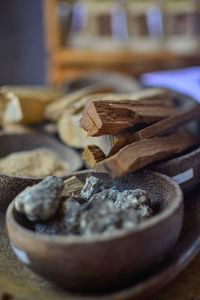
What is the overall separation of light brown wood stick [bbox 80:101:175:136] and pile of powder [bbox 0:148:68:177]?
0.52 ft

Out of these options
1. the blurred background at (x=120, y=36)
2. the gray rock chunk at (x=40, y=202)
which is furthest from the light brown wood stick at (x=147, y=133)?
the blurred background at (x=120, y=36)

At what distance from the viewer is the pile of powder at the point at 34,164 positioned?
560 mm

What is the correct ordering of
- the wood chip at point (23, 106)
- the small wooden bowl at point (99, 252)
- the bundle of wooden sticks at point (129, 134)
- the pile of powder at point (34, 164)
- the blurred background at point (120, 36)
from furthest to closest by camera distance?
the blurred background at point (120, 36) < the wood chip at point (23, 106) < the pile of powder at point (34, 164) < the bundle of wooden sticks at point (129, 134) < the small wooden bowl at point (99, 252)

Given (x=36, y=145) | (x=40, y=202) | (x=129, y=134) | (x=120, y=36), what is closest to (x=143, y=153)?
(x=129, y=134)

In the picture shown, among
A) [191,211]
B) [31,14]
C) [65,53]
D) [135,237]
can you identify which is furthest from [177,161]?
[31,14]

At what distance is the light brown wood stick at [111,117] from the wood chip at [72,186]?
74 mm

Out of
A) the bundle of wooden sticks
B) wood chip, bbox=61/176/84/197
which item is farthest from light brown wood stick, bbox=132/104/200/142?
wood chip, bbox=61/176/84/197

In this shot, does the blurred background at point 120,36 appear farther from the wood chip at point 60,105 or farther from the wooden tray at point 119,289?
the wooden tray at point 119,289

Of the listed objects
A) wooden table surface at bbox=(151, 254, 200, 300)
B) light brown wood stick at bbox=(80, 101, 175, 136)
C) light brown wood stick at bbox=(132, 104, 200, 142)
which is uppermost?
light brown wood stick at bbox=(80, 101, 175, 136)

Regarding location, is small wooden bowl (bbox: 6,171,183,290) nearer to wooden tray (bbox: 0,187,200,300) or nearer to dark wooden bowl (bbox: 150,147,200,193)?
wooden tray (bbox: 0,187,200,300)

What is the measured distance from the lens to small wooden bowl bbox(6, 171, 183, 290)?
32 cm

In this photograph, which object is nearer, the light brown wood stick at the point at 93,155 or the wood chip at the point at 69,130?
the light brown wood stick at the point at 93,155

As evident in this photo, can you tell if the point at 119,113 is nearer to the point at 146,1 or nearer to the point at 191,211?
the point at 191,211

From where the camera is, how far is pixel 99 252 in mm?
317
